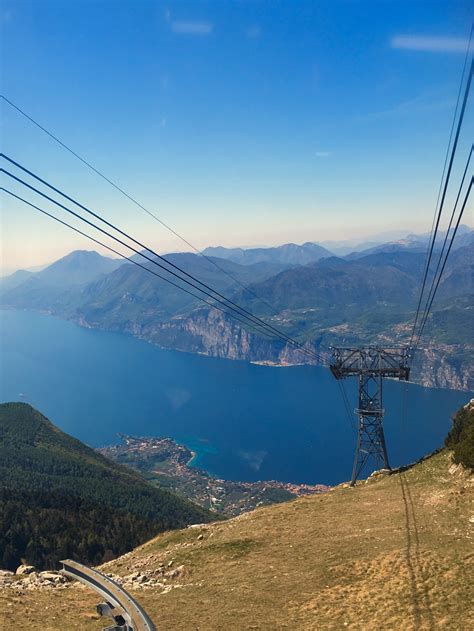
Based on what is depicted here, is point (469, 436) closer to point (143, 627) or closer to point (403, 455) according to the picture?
point (143, 627)

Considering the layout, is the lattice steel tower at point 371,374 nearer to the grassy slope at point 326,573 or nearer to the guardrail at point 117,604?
the grassy slope at point 326,573

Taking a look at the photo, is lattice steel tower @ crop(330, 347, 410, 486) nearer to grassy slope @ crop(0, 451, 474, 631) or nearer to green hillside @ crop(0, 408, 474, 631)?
green hillside @ crop(0, 408, 474, 631)

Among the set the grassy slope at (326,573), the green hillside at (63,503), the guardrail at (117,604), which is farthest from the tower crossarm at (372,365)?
the green hillside at (63,503)

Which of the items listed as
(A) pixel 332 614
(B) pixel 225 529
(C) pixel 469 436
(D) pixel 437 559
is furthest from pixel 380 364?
(A) pixel 332 614

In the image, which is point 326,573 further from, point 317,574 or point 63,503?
point 63,503

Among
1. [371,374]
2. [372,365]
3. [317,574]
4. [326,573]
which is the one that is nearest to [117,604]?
[317,574]

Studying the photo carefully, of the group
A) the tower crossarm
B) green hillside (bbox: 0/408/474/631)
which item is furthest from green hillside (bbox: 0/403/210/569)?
the tower crossarm
